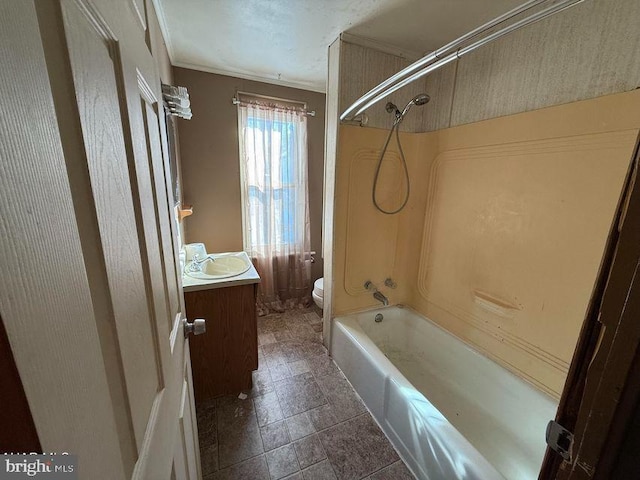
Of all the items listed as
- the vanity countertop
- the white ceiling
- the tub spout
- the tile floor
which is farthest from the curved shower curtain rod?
the tile floor

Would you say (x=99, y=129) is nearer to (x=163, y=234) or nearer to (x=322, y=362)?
(x=163, y=234)

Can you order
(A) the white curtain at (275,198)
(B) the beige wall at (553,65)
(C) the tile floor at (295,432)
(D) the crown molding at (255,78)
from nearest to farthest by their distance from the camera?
(B) the beige wall at (553,65), (C) the tile floor at (295,432), (D) the crown molding at (255,78), (A) the white curtain at (275,198)

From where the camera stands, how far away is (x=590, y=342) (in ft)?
1.54

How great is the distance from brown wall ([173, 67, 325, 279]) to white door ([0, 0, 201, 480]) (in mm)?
Answer: 1871

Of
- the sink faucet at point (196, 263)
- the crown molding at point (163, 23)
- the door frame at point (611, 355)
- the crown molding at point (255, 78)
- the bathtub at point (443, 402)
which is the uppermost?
the crown molding at point (163, 23)

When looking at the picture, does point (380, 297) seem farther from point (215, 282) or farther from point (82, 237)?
point (82, 237)

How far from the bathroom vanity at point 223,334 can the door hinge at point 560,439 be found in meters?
1.44

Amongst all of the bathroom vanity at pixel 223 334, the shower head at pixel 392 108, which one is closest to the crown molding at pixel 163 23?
the shower head at pixel 392 108

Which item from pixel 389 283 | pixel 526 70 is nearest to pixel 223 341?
pixel 389 283

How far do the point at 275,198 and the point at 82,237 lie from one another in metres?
2.31

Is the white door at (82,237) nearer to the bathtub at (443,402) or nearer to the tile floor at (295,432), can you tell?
the tile floor at (295,432)

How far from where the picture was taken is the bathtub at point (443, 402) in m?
1.16

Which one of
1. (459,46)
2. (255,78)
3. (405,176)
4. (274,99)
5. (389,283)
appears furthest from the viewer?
(274,99)

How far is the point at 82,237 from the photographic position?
1.01 feet
